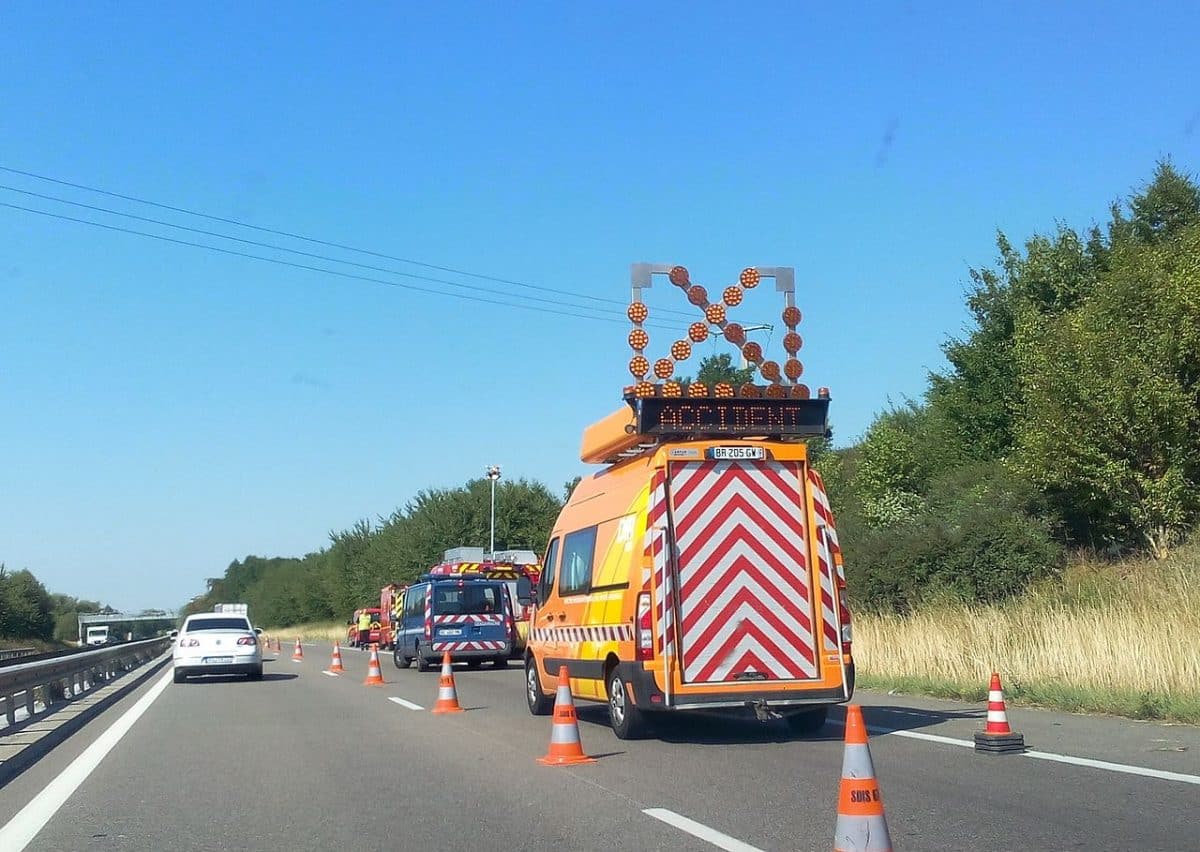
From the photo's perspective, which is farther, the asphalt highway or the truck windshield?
the truck windshield

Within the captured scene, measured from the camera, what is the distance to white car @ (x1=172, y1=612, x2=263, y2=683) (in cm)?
2594

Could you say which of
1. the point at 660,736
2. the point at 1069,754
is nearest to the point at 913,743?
the point at 1069,754

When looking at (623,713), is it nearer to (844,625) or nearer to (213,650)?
(844,625)

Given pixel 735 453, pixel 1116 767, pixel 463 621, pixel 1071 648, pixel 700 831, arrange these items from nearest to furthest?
pixel 700 831 → pixel 1116 767 → pixel 735 453 → pixel 1071 648 → pixel 463 621

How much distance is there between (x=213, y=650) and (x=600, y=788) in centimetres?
1838

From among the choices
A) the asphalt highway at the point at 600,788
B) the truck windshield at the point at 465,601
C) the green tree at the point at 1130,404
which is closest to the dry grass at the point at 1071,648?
the asphalt highway at the point at 600,788

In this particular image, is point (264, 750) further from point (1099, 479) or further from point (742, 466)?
point (1099, 479)

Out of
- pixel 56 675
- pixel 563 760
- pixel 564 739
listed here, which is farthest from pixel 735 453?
pixel 56 675

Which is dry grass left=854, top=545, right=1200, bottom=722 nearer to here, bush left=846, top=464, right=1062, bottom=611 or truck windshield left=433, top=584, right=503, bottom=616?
bush left=846, top=464, right=1062, bottom=611

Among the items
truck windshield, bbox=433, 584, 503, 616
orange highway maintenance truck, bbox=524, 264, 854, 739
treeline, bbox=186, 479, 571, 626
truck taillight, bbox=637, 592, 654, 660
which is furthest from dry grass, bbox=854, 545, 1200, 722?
treeline, bbox=186, 479, 571, 626

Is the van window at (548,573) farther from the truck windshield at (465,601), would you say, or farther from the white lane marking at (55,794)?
the truck windshield at (465,601)

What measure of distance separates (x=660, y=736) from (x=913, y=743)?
252 cm

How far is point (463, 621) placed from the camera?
29.2 meters

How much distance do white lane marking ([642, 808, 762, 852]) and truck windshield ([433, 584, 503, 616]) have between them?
69.5 ft
